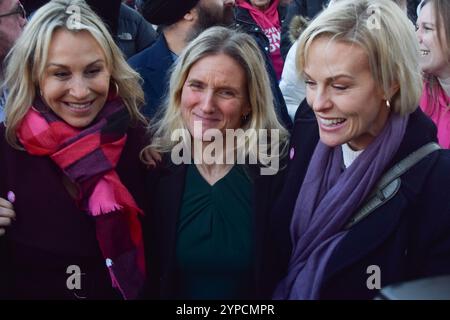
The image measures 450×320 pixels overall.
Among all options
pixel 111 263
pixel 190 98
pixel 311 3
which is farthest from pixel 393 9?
pixel 311 3

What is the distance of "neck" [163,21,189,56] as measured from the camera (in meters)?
3.67

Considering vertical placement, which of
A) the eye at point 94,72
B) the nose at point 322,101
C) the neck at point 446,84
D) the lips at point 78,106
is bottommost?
the nose at point 322,101

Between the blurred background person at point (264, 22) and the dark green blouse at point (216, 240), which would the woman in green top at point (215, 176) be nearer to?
the dark green blouse at point (216, 240)

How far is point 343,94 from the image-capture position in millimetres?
2236

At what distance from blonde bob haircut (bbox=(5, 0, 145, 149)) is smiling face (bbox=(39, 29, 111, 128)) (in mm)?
25

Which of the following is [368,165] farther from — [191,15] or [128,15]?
[128,15]

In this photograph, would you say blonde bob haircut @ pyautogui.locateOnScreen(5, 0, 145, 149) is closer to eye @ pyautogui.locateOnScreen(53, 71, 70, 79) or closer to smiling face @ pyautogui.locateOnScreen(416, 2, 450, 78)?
eye @ pyautogui.locateOnScreen(53, 71, 70, 79)

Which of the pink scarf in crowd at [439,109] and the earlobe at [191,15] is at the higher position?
the earlobe at [191,15]

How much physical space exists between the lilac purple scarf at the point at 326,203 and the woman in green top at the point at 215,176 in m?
0.17

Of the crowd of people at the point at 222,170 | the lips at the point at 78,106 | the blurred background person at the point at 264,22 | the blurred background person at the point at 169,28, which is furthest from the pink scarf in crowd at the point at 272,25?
the lips at the point at 78,106

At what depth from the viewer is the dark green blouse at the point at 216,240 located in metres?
2.48

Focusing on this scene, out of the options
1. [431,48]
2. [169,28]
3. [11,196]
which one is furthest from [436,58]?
[11,196]

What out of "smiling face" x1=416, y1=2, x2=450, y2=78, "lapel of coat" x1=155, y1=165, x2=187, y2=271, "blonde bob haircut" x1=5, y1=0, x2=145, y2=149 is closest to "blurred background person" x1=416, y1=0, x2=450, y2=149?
"smiling face" x1=416, y1=2, x2=450, y2=78

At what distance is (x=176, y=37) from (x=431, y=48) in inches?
54.3
